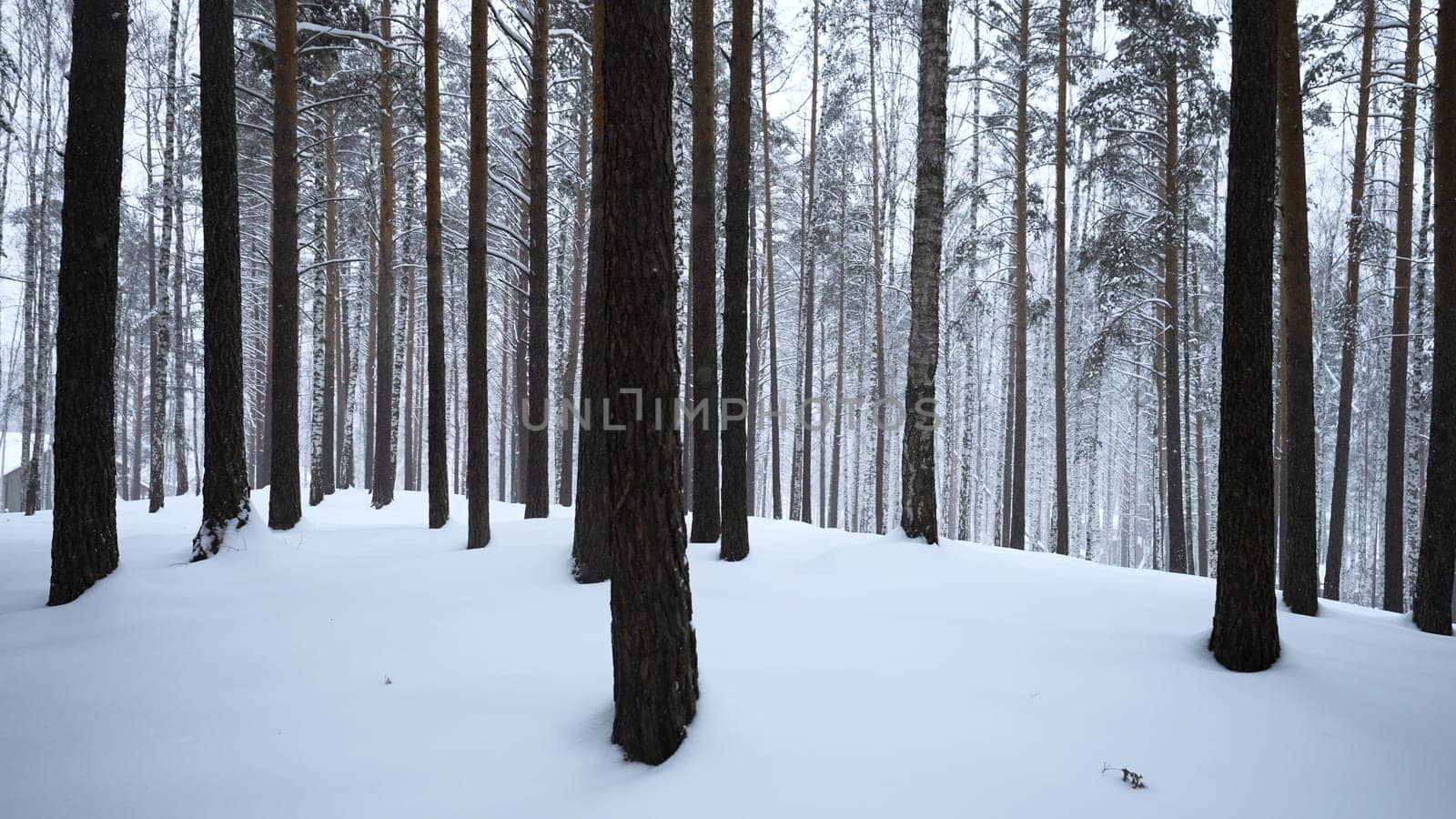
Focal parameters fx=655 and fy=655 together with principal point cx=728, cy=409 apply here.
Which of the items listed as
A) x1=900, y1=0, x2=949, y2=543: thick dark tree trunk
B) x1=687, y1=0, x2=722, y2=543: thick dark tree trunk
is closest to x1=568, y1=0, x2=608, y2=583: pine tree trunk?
x1=687, y1=0, x2=722, y2=543: thick dark tree trunk

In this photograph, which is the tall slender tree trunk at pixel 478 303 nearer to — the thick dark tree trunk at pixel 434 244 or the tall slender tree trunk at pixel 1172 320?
the thick dark tree trunk at pixel 434 244

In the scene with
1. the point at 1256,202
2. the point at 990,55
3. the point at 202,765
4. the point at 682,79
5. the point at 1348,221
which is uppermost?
the point at 990,55

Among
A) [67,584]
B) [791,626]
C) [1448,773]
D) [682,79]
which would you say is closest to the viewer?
[1448,773]

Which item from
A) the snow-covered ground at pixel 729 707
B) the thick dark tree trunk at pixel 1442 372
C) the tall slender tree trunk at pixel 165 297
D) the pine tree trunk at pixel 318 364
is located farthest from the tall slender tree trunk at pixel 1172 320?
the tall slender tree trunk at pixel 165 297

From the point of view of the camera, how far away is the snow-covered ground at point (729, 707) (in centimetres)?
283

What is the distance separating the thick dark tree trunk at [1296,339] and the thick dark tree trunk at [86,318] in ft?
33.4

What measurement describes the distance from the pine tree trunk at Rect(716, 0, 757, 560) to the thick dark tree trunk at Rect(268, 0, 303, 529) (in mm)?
5901

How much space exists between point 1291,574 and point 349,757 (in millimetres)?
7507

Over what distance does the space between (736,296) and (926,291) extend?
223 cm

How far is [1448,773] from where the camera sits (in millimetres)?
2920

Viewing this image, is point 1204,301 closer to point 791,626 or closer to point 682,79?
point 682,79

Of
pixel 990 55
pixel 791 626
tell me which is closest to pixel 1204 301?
pixel 990 55

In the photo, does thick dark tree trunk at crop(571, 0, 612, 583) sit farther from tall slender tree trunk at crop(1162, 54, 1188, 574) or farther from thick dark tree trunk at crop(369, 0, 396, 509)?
tall slender tree trunk at crop(1162, 54, 1188, 574)

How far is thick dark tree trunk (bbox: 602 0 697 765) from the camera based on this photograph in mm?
3037
